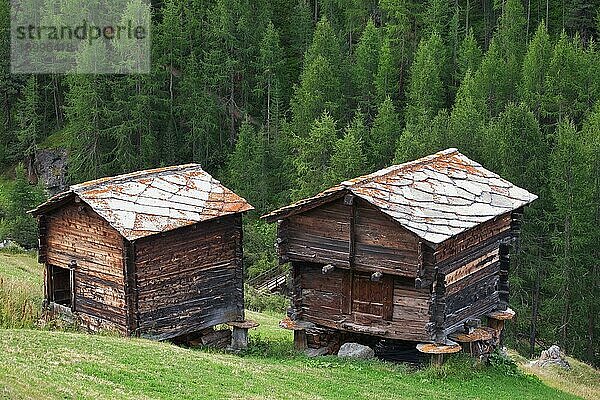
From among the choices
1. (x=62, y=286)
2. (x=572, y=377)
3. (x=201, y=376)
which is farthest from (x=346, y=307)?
(x=572, y=377)

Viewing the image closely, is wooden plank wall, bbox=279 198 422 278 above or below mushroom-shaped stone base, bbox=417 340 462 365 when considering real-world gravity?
above

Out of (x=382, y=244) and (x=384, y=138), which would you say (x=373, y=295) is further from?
(x=384, y=138)

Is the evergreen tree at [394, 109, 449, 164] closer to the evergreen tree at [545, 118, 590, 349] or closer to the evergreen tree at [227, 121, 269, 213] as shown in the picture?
the evergreen tree at [545, 118, 590, 349]

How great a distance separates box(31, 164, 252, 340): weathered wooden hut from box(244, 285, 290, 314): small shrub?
1312 cm

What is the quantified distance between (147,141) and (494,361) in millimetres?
43027

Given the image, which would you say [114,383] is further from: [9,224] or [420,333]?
[9,224]

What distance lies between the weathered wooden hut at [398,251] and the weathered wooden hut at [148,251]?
1.80 metres

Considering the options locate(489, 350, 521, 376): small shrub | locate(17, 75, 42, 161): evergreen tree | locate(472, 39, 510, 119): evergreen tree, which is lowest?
locate(17, 75, 42, 161): evergreen tree

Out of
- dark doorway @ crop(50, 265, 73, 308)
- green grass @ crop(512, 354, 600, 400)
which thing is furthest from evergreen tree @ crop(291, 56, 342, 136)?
dark doorway @ crop(50, 265, 73, 308)

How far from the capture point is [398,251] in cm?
2405

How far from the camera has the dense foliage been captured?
45812 mm

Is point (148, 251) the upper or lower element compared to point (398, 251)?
lower
